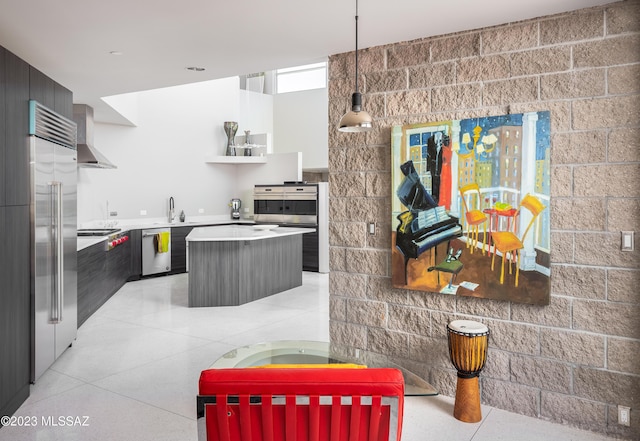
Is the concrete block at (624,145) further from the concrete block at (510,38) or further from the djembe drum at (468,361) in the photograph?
the djembe drum at (468,361)

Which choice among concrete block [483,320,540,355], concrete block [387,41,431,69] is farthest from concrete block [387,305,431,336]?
concrete block [387,41,431,69]

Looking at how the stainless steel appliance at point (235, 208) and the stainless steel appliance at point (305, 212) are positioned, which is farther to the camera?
the stainless steel appliance at point (235, 208)

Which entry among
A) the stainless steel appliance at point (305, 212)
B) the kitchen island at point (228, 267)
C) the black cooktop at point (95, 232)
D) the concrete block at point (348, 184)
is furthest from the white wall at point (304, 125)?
the concrete block at point (348, 184)

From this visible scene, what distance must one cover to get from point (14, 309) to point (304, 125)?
6.99 meters

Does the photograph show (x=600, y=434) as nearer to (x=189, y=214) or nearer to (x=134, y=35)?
(x=134, y=35)

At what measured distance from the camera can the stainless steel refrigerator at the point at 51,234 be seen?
341 centimetres

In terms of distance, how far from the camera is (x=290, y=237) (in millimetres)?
7277

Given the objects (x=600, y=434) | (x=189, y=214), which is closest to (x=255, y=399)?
(x=600, y=434)

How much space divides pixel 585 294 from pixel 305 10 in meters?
2.29

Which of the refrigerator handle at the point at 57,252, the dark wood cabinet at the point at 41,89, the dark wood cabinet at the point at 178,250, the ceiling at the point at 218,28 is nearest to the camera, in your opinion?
the ceiling at the point at 218,28

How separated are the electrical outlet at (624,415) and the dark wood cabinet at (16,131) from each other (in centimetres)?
381

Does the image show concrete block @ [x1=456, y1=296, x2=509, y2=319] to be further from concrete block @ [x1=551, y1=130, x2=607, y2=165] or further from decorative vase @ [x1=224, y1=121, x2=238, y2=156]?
decorative vase @ [x1=224, y1=121, x2=238, y2=156]

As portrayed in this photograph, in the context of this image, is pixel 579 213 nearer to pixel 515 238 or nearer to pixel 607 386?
pixel 515 238

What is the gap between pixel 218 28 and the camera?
3086 millimetres
